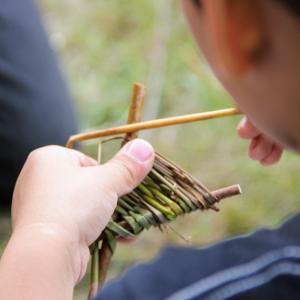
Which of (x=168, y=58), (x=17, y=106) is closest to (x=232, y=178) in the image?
(x=168, y=58)

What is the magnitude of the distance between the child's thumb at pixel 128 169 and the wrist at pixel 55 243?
0.21ft

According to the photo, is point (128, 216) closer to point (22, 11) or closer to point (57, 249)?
point (57, 249)

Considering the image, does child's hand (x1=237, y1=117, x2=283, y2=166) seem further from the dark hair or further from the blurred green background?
the blurred green background

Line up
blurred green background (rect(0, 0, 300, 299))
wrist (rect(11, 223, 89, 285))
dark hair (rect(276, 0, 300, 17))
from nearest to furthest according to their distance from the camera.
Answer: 1. dark hair (rect(276, 0, 300, 17))
2. wrist (rect(11, 223, 89, 285))
3. blurred green background (rect(0, 0, 300, 299))

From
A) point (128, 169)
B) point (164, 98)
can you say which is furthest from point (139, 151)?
point (164, 98)

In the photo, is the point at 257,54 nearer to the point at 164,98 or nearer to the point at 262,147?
the point at 262,147

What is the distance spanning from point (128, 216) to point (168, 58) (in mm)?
1250

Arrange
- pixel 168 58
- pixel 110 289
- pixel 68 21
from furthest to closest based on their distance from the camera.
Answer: pixel 68 21, pixel 168 58, pixel 110 289

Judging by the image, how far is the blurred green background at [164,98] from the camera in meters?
1.59

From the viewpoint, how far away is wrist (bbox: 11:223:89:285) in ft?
2.28

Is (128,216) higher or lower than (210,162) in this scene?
higher

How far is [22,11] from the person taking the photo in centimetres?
139

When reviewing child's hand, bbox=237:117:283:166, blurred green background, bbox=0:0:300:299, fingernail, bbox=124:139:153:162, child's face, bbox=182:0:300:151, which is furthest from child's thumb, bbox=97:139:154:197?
blurred green background, bbox=0:0:300:299

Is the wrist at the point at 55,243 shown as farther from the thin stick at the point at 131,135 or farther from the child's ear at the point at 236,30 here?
the child's ear at the point at 236,30
